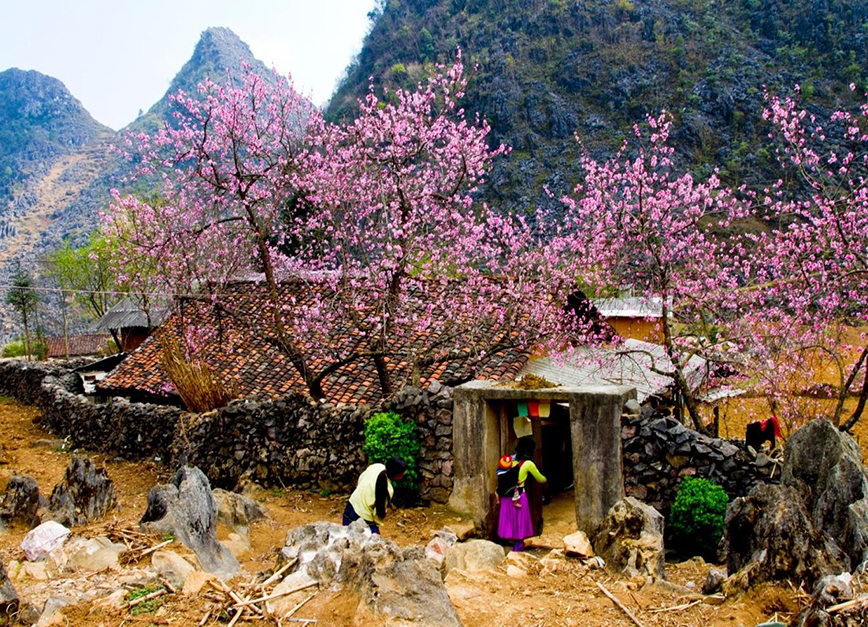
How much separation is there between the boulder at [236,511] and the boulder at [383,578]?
3465 mm

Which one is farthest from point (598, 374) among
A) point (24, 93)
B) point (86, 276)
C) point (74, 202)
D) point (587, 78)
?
point (24, 93)

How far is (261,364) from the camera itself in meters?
15.1

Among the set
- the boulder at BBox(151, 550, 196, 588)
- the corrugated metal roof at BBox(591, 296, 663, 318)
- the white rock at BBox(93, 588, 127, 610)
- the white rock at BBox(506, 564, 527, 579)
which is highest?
the corrugated metal roof at BBox(591, 296, 663, 318)

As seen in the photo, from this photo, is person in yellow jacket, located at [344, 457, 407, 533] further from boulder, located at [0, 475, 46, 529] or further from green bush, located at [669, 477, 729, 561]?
green bush, located at [669, 477, 729, 561]

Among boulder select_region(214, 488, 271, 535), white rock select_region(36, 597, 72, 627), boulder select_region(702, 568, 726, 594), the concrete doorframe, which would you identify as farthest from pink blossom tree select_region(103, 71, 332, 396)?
boulder select_region(702, 568, 726, 594)

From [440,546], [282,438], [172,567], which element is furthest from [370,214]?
[172,567]

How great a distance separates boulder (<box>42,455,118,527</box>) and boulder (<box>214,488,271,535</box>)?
1.31 meters

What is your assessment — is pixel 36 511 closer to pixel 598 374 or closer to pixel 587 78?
pixel 598 374

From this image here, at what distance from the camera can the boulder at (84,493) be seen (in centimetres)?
718

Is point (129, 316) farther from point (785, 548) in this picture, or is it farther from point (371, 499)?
point (785, 548)

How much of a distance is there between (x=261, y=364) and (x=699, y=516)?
10578 mm

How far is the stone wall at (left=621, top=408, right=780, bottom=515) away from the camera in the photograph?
7820 millimetres

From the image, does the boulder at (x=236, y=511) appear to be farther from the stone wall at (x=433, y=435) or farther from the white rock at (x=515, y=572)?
the white rock at (x=515, y=572)

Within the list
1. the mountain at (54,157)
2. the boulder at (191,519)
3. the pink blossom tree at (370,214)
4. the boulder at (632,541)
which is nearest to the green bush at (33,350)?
the mountain at (54,157)
